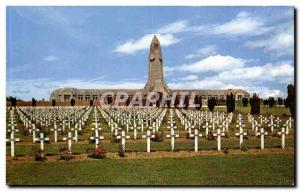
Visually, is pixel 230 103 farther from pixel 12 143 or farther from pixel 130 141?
pixel 12 143

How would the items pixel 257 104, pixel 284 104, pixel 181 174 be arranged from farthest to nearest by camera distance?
pixel 257 104 → pixel 284 104 → pixel 181 174

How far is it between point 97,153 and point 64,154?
0.77m

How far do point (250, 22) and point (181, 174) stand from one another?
377 centimetres

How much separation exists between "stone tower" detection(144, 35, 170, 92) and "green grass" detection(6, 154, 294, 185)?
1889 millimetres

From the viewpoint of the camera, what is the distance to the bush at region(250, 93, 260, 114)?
12636mm

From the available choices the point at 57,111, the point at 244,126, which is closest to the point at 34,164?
the point at 57,111

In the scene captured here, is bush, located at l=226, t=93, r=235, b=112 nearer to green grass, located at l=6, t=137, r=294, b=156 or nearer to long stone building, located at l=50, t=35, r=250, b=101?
long stone building, located at l=50, t=35, r=250, b=101

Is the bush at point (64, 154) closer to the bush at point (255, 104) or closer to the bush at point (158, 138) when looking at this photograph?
the bush at point (158, 138)

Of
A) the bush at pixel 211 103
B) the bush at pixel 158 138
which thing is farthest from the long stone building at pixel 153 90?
the bush at pixel 158 138

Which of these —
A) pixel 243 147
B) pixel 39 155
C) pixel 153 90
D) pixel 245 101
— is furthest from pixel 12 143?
pixel 245 101

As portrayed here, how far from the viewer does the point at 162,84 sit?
42.2 ft

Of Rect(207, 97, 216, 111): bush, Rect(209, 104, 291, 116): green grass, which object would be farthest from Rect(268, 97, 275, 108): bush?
Rect(207, 97, 216, 111): bush

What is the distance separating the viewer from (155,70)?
1259 centimetres
